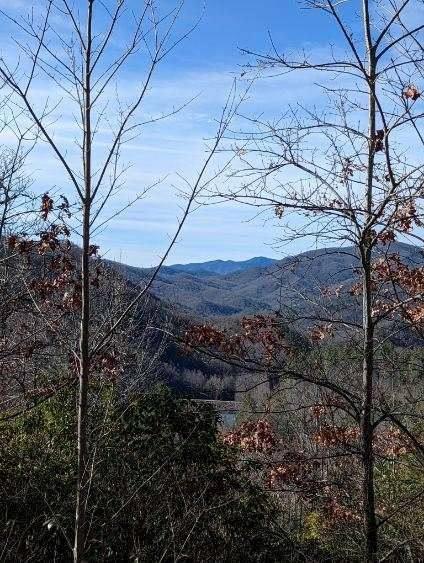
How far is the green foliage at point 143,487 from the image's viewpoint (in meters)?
Result: 7.71

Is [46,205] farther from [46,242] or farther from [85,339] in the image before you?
[85,339]

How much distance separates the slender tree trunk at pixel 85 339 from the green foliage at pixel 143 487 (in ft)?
15.1

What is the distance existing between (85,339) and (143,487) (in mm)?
6050

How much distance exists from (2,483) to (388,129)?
6776mm

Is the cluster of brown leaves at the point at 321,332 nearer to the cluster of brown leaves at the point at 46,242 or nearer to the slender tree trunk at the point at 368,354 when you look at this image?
the slender tree trunk at the point at 368,354

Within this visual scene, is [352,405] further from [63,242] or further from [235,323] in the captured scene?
[63,242]

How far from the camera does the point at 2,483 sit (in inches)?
330

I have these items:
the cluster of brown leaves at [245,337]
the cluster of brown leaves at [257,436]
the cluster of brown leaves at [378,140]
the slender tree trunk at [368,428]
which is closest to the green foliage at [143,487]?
the cluster of brown leaves at [257,436]

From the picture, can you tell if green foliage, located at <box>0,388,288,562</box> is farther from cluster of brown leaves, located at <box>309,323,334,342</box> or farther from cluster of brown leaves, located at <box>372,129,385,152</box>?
cluster of brown leaves, located at <box>372,129,385,152</box>

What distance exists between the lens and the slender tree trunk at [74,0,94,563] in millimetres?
2672

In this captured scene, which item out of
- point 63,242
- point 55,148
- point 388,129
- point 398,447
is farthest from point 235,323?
point 398,447

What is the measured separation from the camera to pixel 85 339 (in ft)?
9.01

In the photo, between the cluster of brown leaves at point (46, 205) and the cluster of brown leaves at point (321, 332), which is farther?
the cluster of brown leaves at point (321, 332)

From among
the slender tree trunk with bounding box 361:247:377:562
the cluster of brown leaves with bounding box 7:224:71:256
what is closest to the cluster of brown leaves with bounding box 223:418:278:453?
the slender tree trunk with bounding box 361:247:377:562
